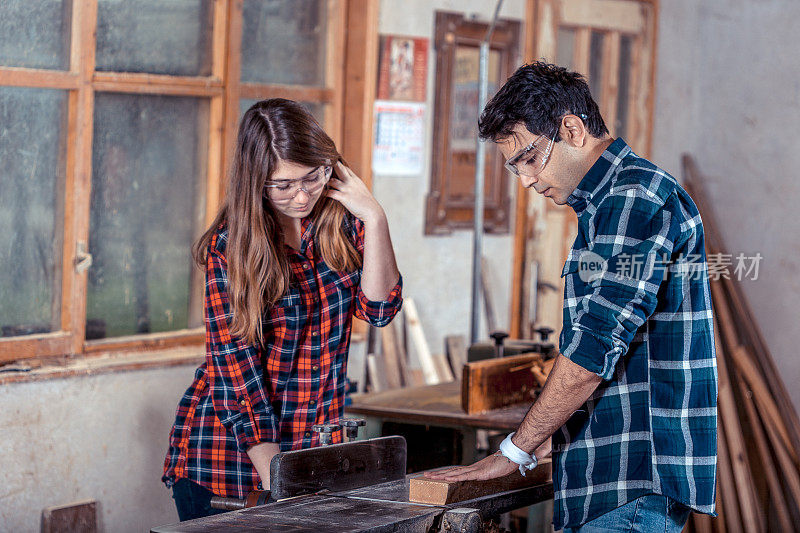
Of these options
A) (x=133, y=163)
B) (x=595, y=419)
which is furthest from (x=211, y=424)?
(x=133, y=163)

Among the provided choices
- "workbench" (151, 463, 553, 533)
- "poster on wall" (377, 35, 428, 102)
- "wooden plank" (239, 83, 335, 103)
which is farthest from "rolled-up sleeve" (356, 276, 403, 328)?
"poster on wall" (377, 35, 428, 102)

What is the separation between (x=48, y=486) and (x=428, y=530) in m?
1.79

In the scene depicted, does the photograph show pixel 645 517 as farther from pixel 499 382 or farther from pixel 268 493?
pixel 499 382

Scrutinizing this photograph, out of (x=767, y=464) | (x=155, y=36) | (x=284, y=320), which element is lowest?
(x=767, y=464)

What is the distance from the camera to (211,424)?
2.44m

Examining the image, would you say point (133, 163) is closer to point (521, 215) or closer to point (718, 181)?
point (521, 215)

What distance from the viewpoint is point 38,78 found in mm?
3271

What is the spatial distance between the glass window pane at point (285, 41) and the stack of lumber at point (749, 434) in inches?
96.9

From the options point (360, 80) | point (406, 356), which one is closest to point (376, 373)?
point (406, 356)

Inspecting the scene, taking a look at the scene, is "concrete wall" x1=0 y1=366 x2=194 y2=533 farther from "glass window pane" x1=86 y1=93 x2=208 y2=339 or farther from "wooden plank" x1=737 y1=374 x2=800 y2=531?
"wooden plank" x1=737 y1=374 x2=800 y2=531

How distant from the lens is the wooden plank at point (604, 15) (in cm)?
532

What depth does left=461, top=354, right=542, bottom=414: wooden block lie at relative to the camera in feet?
10.9

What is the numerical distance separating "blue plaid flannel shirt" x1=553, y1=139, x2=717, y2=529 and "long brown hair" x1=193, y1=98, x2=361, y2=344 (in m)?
0.69

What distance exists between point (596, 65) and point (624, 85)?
11.1 inches
